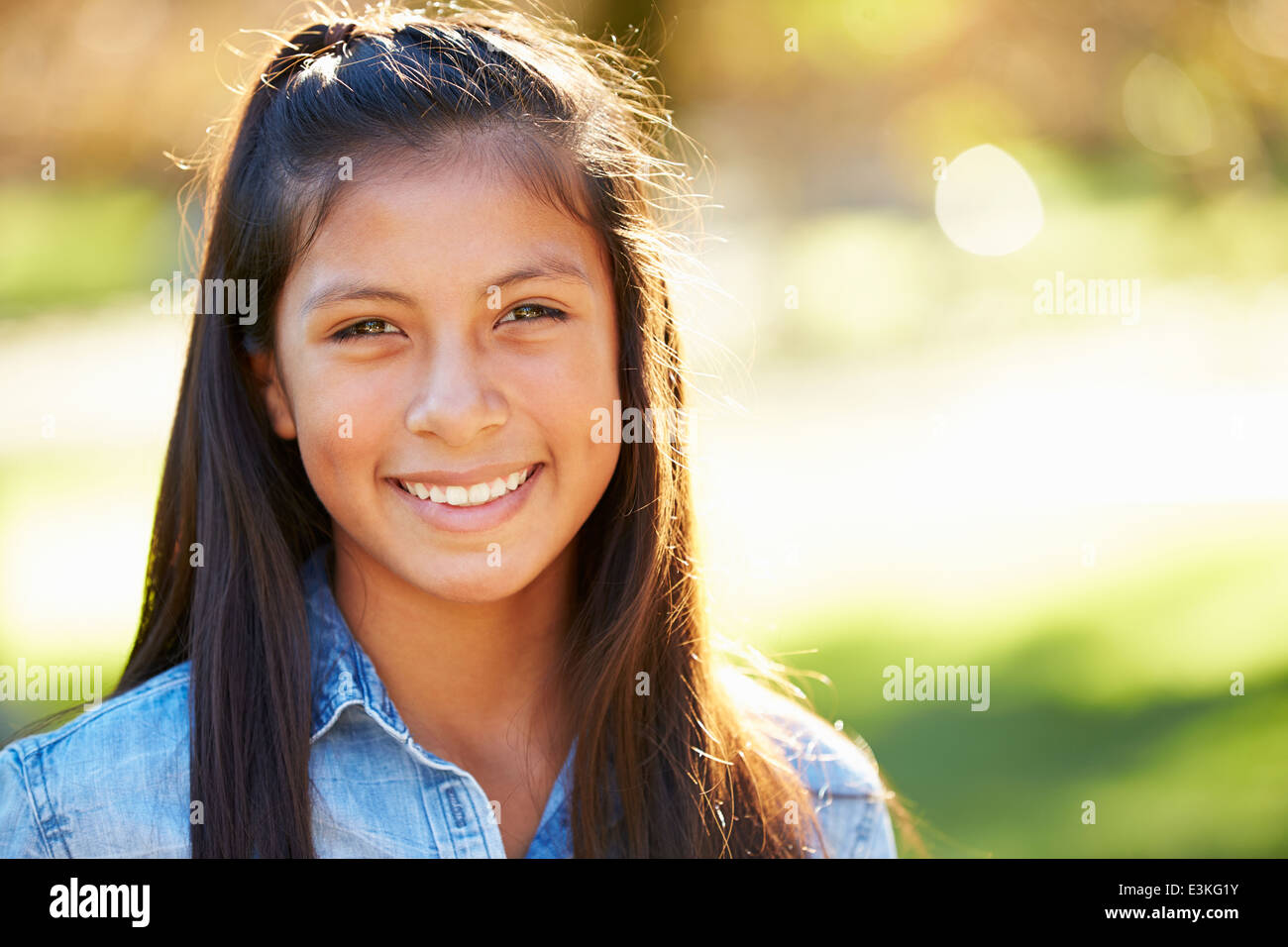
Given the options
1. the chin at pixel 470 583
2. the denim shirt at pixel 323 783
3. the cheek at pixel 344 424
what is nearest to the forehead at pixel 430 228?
the cheek at pixel 344 424

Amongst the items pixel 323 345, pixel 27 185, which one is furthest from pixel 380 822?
pixel 27 185

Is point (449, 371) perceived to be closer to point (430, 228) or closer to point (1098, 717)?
point (430, 228)

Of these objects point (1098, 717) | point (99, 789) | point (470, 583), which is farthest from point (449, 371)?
point (1098, 717)

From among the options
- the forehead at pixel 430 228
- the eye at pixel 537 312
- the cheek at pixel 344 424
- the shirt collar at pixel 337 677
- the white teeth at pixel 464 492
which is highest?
the forehead at pixel 430 228

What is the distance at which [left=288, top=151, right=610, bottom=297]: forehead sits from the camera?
169cm

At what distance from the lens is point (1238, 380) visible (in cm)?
689

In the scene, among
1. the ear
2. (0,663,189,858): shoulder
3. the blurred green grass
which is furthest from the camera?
the blurred green grass

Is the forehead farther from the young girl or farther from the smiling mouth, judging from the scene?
the smiling mouth

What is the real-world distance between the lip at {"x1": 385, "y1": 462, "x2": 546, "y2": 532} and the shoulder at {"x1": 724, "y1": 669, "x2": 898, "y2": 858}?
0.57m

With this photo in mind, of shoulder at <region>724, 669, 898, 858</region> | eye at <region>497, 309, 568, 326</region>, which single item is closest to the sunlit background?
shoulder at <region>724, 669, 898, 858</region>

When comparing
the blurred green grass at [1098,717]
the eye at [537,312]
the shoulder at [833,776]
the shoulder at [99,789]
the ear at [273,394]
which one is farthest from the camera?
the blurred green grass at [1098,717]

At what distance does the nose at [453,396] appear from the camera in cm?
168

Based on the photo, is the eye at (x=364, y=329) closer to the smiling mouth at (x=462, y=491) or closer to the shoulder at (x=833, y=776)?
the smiling mouth at (x=462, y=491)

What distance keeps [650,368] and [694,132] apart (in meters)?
6.15
